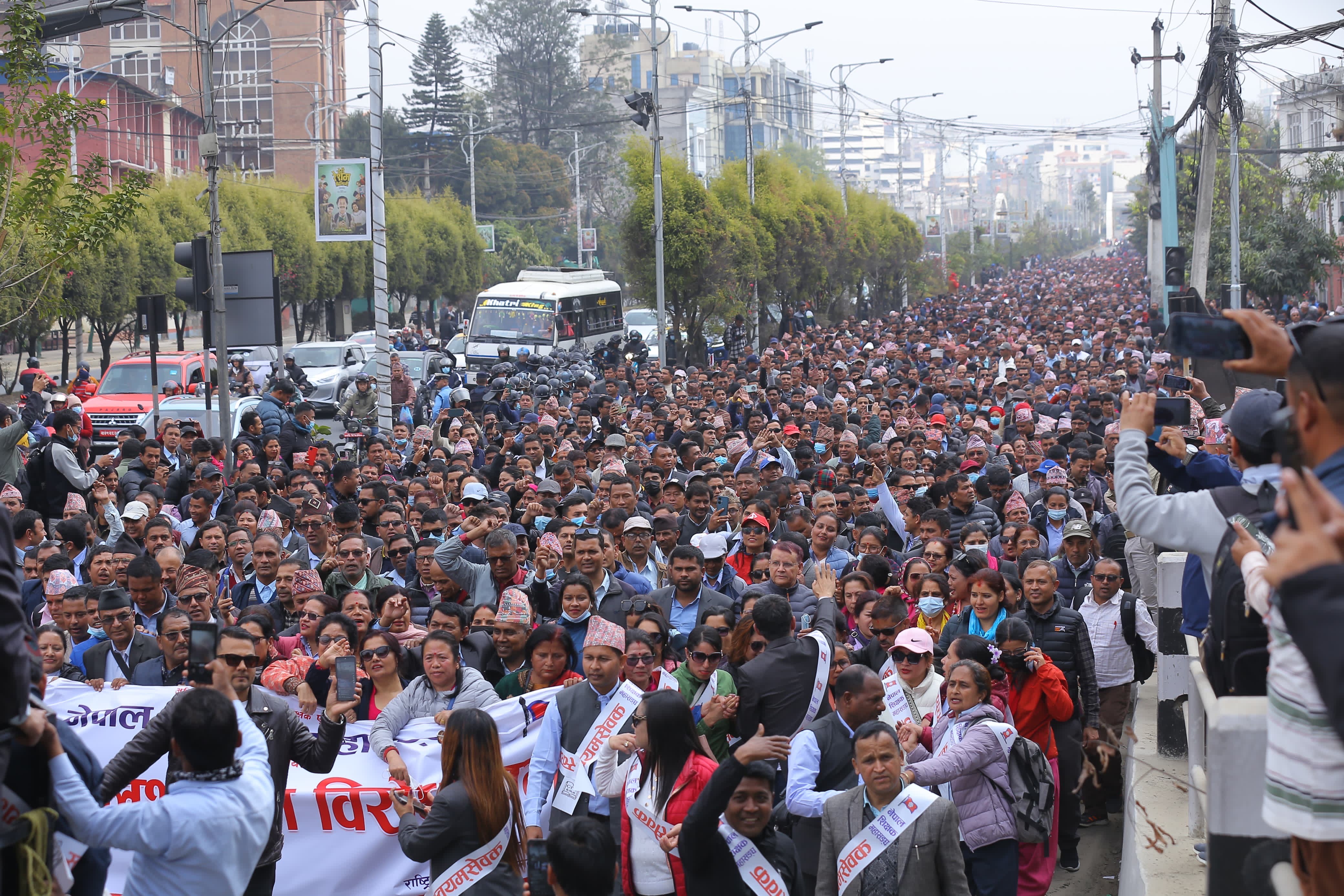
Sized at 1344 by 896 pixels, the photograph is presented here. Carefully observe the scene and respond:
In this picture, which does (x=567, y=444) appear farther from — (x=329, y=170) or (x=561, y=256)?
(x=561, y=256)

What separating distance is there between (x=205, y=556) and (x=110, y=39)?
71526mm

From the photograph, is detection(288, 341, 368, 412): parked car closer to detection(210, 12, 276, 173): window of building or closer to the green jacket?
the green jacket

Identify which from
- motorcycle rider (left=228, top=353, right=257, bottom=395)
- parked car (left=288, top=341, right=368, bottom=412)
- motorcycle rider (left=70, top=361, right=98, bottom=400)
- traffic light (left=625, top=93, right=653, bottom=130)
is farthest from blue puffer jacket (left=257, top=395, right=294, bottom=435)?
traffic light (left=625, top=93, right=653, bottom=130)

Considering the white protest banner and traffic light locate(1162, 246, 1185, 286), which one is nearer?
the white protest banner

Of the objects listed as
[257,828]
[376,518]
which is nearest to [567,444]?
[376,518]

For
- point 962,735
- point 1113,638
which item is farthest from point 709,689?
point 1113,638

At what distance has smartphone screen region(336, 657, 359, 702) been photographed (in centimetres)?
572

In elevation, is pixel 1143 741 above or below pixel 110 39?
below

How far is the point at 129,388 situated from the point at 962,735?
21.1 m

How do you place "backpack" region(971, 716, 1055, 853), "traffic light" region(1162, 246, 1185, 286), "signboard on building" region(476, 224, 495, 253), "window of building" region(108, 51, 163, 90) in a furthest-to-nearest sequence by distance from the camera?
"window of building" region(108, 51, 163, 90) → "signboard on building" region(476, 224, 495, 253) → "traffic light" region(1162, 246, 1185, 286) → "backpack" region(971, 716, 1055, 853)

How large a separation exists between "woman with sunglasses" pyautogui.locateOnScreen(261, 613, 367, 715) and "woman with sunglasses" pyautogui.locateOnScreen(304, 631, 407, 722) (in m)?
0.03

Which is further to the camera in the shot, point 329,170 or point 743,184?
point 743,184

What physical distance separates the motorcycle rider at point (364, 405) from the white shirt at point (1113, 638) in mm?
13106

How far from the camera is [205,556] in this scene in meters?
8.77
